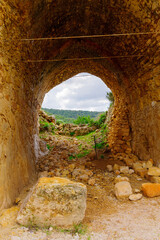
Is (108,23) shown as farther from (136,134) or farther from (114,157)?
(114,157)

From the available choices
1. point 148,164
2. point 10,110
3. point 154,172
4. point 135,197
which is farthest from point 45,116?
point 135,197

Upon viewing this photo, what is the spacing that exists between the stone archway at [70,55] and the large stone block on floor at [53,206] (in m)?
0.52

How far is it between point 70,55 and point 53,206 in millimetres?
5092

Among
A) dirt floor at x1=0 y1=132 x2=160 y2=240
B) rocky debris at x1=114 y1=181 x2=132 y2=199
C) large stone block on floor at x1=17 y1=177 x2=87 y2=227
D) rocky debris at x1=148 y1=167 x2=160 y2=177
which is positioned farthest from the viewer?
rocky debris at x1=148 y1=167 x2=160 y2=177

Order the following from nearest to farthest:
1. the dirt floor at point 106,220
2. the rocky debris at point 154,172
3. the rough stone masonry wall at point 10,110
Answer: the dirt floor at point 106,220 → the rough stone masonry wall at point 10,110 → the rocky debris at point 154,172

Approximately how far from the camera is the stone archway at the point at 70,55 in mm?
2239

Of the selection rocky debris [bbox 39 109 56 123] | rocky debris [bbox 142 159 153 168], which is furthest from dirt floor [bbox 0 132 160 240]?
rocky debris [bbox 39 109 56 123]

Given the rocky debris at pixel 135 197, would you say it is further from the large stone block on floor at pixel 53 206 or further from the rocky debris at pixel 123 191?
the large stone block on floor at pixel 53 206

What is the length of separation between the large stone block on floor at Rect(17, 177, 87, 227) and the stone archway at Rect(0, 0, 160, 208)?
524 mm

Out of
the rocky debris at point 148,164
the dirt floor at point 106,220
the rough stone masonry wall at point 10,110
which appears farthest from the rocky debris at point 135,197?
the rough stone masonry wall at point 10,110

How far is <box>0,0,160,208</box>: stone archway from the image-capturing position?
2.24 m

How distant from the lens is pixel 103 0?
3189 millimetres

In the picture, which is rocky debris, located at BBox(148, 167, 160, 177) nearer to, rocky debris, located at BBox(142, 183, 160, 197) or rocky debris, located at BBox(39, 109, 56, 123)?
rocky debris, located at BBox(142, 183, 160, 197)

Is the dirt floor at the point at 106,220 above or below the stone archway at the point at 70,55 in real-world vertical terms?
below
